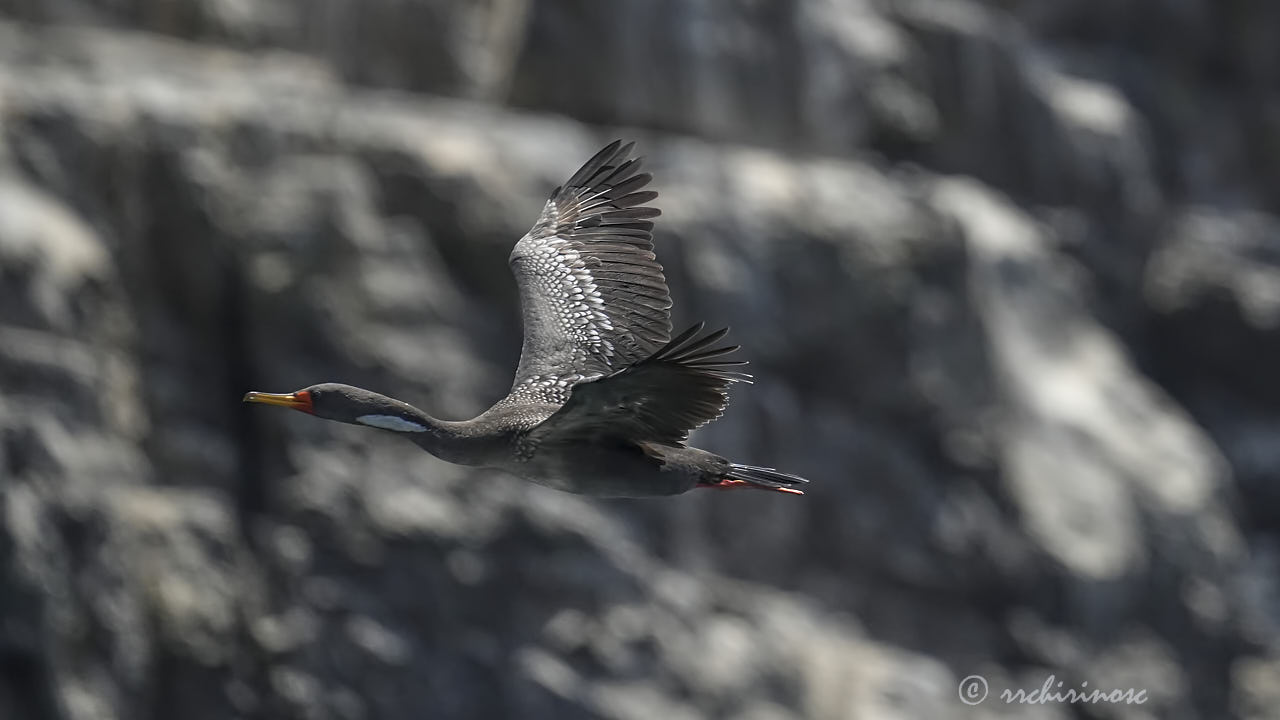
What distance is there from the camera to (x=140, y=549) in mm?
15508

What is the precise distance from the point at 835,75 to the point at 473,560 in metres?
A: 7.81

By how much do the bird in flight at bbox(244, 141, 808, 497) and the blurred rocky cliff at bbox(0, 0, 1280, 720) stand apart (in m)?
7.27

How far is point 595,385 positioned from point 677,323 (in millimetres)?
10860

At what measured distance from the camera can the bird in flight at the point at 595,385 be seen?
713 cm

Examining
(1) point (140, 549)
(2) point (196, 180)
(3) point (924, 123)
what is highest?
(3) point (924, 123)

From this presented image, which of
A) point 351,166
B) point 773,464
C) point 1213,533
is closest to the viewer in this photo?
point 351,166

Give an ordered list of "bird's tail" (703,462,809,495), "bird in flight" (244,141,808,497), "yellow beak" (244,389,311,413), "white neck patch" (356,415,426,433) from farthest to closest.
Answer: "bird's tail" (703,462,809,495), "white neck patch" (356,415,426,433), "yellow beak" (244,389,311,413), "bird in flight" (244,141,808,497)

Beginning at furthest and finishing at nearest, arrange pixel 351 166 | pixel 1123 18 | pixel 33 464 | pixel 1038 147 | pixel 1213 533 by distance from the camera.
Answer: pixel 1123 18 < pixel 1038 147 < pixel 1213 533 < pixel 351 166 < pixel 33 464

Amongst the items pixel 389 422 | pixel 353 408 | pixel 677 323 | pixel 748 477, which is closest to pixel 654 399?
pixel 748 477

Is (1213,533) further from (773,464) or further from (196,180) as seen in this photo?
(196,180)

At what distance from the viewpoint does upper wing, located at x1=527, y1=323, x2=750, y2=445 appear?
6.92 metres

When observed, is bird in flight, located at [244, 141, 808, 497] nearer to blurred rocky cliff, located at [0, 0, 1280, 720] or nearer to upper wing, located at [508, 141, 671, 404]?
upper wing, located at [508, 141, 671, 404]

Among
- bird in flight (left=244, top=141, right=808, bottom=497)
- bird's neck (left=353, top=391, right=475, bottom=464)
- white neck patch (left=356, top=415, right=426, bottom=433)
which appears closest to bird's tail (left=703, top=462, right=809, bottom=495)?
bird in flight (left=244, top=141, right=808, bottom=497)

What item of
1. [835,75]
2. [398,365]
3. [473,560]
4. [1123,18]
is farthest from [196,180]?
[1123,18]
